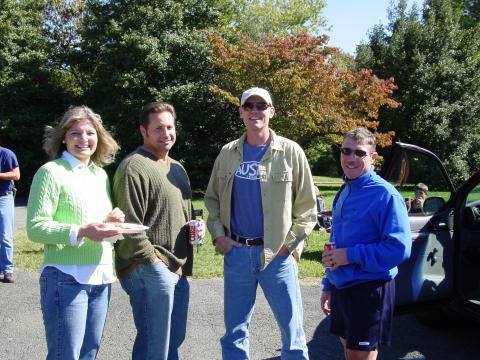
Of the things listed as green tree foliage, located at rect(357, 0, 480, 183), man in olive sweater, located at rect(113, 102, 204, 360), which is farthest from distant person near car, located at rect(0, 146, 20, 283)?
green tree foliage, located at rect(357, 0, 480, 183)

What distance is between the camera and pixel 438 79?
23.3 m

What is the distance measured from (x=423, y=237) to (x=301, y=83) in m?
13.9

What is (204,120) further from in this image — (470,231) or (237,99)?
(470,231)

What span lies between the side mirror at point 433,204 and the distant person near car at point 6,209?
4.92 m

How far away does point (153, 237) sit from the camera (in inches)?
115

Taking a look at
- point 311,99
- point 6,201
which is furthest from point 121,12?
point 6,201

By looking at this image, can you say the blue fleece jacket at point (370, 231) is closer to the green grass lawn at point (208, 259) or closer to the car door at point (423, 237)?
the car door at point (423, 237)

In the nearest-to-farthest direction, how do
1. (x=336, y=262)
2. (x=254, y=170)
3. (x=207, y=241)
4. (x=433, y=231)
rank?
1. (x=336, y=262)
2. (x=254, y=170)
3. (x=433, y=231)
4. (x=207, y=241)

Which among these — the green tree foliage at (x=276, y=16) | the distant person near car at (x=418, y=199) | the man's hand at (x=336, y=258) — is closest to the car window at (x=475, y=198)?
the distant person near car at (x=418, y=199)

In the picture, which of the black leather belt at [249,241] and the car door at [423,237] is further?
the car door at [423,237]

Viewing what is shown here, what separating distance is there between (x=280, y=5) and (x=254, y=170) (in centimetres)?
3498

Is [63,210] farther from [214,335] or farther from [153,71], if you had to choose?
[153,71]

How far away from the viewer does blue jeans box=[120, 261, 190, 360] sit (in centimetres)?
287

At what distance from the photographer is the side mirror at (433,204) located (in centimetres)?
421
